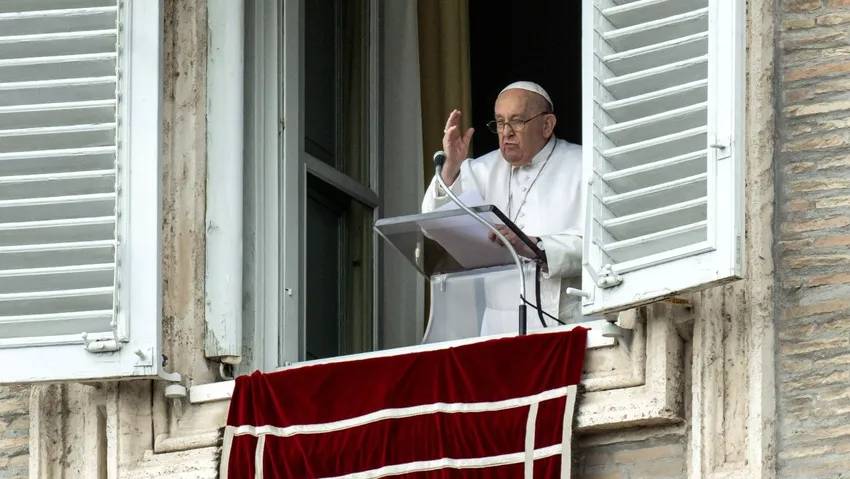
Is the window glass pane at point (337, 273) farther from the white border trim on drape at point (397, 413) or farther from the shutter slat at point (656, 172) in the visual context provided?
the shutter slat at point (656, 172)

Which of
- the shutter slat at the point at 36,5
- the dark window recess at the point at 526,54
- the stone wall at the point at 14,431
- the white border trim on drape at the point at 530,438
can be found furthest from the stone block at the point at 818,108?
the dark window recess at the point at 526,54

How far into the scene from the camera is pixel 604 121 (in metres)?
8.56

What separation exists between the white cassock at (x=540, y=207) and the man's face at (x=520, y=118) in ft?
0.17

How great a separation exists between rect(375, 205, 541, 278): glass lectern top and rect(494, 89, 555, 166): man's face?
0.61 m

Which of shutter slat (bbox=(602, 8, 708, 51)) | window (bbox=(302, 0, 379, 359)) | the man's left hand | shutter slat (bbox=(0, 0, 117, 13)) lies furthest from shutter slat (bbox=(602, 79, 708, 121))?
shutter slat (bbox=(0, 0, 117, 13))

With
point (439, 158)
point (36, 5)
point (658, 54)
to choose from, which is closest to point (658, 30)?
point (658, 54)

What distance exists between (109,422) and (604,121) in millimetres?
1713

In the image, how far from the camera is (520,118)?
9742mm

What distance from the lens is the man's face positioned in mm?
9727

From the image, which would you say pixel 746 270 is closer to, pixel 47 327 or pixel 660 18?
pixel 660 18

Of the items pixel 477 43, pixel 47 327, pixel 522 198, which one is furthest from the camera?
pixel 477 43

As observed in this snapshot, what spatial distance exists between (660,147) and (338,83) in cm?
197

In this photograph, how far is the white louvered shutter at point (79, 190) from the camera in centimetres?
885

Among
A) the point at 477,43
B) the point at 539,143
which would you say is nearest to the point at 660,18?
the point at 539,143
